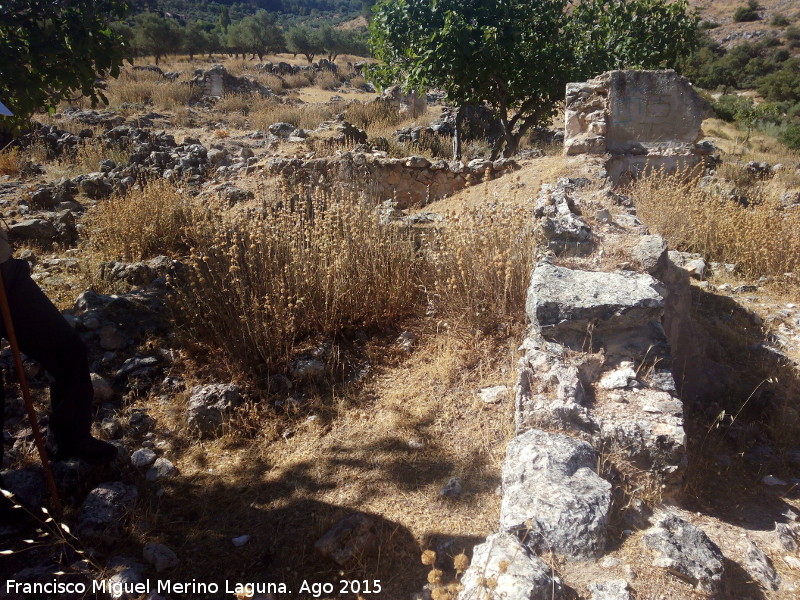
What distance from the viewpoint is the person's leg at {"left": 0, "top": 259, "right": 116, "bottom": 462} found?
8.50 ft

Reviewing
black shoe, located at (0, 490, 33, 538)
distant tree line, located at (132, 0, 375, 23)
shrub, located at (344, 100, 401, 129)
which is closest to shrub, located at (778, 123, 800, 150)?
shrub, located at (344, 100, 401, 129)

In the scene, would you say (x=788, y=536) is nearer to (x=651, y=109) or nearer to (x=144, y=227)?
(x=144, y=227)

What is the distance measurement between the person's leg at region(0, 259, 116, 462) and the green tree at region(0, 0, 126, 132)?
88.3 inches

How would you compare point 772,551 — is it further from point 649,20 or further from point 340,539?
point 649,20

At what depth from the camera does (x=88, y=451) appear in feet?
9.37

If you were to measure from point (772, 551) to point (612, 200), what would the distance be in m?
3.48

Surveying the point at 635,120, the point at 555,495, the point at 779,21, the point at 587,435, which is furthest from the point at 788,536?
the point at 779,21

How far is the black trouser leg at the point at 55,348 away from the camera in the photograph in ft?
8.49

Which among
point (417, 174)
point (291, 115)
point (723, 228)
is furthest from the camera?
point (291, 115)

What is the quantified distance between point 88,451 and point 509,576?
2233mm

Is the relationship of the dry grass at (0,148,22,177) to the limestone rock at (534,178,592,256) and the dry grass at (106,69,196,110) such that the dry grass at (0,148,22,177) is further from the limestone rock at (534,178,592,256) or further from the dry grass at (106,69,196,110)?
the limestone rock at (534,178,592,256)

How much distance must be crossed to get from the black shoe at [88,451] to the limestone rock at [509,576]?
6.71 ft

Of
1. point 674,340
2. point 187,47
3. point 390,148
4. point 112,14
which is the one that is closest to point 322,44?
point 187,47

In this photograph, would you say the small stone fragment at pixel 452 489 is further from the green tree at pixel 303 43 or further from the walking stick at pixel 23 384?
the green tree at pixel 303 43
